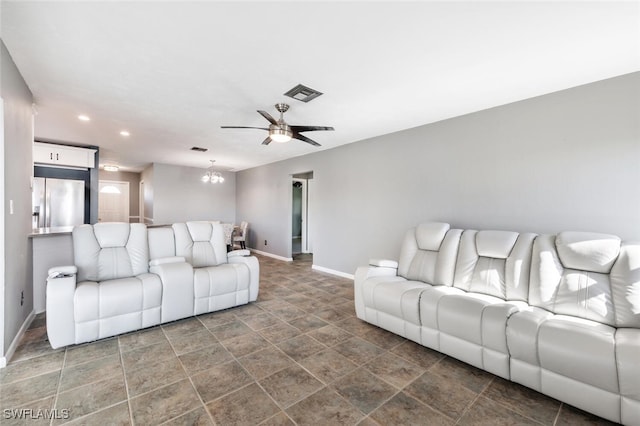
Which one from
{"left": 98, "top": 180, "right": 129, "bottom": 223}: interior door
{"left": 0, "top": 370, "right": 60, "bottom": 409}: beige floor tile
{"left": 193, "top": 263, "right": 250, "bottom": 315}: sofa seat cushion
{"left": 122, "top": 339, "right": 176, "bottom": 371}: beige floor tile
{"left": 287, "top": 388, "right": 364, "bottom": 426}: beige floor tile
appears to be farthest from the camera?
{"left": 98, "top": 180, "right": 129, "bottom": 223}: interior door

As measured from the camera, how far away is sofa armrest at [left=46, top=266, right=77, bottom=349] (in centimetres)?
241

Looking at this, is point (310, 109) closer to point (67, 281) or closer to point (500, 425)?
point (67, 281)

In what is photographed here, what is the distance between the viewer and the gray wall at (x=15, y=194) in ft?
7.11

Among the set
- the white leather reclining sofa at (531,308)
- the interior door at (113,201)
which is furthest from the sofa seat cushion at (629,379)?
the interior door at (113,201)

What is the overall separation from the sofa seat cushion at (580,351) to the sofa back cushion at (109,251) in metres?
3.99

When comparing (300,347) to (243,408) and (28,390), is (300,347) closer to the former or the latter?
(243,408)

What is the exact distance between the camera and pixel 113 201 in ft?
29.3

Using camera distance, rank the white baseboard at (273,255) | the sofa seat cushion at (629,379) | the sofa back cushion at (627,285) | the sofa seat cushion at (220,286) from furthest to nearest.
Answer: the white baseboard at (273,255), the sofa seat cushion at (220,286), the sofa back cushion at (627,285), the sofa seat cushion at (629,379)

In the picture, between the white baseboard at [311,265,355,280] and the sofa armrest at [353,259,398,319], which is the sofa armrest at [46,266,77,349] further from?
the white baseboard at [311,265,355,280]

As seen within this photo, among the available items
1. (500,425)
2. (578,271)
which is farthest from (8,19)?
(578,271)

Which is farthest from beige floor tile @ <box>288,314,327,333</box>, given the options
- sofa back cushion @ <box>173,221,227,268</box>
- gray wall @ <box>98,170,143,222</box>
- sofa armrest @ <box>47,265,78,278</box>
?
gray wall @ <box>98,170,143,222</box>

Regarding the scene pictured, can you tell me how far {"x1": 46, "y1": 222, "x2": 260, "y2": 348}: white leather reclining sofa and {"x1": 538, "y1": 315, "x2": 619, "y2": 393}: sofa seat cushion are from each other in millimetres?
3129

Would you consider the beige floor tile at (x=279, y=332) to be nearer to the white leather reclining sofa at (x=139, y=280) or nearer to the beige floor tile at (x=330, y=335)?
the beige floor tile at (x=330, y=335)

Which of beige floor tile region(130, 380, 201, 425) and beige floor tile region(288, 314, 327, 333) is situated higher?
beige floor tile region(130, 380, 201, 425)
